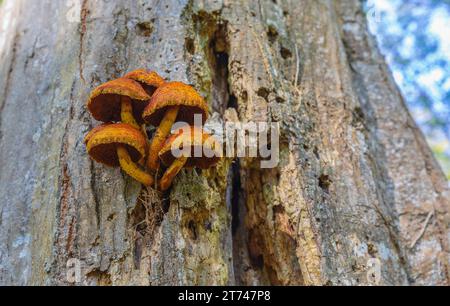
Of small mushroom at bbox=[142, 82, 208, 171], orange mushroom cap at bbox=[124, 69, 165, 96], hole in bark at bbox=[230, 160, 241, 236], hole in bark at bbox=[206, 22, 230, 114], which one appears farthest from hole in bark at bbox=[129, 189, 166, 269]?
hole in bark at bbox=[206, 22, 230, 114]

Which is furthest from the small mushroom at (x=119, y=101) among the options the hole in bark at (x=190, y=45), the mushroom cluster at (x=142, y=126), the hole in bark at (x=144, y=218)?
the hole in bark at (x=190, y=45)

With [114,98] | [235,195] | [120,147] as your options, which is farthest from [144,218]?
[235,195]

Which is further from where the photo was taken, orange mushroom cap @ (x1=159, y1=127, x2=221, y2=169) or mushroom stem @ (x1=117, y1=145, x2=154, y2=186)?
mushroom stem @ (x1=117, y1=145, x2=154, y2=186)

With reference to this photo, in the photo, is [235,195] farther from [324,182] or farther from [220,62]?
[220,62]

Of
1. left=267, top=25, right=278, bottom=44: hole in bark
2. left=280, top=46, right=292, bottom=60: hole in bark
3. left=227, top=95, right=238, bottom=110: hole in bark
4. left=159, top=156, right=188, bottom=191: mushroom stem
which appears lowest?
left=159, top=156, right=188, bottom=191: mushroom stem

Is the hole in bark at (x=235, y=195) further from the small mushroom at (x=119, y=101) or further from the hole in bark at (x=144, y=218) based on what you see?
the small mushroom at (x=119, y=101)

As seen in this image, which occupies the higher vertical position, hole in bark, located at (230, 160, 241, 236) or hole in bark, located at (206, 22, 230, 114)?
hole in bark, located at (206, 22, 230, 114)

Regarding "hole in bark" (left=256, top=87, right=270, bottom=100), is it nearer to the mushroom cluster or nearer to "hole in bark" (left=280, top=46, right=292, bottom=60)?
"hole in bark" (left=280, top=46, right=292, bottom=60)

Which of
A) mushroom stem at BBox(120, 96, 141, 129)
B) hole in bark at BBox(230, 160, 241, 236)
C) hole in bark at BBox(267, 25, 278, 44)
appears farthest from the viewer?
hole in bark at BBox(267, 25, 278, 44)

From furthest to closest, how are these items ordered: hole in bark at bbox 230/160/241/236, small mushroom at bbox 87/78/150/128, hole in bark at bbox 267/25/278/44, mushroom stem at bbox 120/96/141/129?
1. hole in bark at bbox 267/25/278/44
2. hole in bark at bbox 230/160/241/236
3. mushroom stem at bbox 120/96/141/129
4. small mushroom at bbox 87/78/150/128

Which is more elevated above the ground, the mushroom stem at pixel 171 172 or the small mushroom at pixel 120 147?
the small mushroom at pixel 120 147
